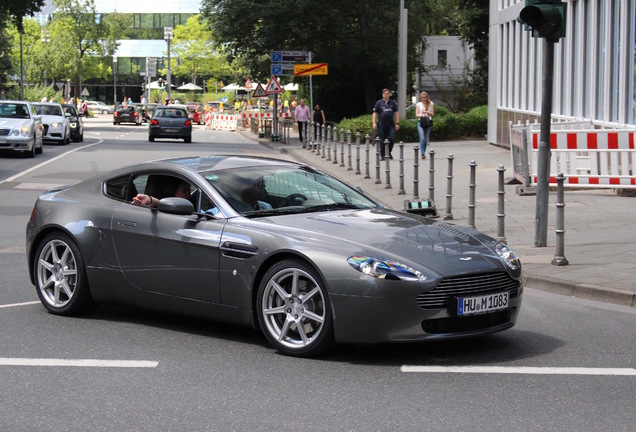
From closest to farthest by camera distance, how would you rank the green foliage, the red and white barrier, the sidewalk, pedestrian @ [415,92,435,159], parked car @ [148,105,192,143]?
the sidewalk
the red and white barrier
pedestrian @ [415,92,435,159]
the green foliage
parked car @ [148,105,192,143]

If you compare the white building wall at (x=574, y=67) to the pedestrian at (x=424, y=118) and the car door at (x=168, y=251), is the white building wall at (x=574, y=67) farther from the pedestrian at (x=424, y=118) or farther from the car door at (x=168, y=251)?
the car door at (x=168, y=251)

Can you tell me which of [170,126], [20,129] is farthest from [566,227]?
[170,126]

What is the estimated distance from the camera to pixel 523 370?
22.0 ft

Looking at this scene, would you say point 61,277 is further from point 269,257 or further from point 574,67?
point 574,67

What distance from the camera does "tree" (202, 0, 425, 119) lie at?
49.3 m

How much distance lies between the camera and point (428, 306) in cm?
675

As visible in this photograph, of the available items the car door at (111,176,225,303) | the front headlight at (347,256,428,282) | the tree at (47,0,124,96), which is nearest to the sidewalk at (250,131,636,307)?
the front headlight at (347,256,428,282)

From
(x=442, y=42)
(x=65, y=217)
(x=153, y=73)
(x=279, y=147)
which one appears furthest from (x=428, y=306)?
(x=153, y=73)

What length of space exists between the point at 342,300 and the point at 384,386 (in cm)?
70

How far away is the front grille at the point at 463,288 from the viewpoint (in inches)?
266

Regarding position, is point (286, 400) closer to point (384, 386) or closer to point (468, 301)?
point (384, 386)

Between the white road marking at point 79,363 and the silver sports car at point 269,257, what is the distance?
793 millimetres

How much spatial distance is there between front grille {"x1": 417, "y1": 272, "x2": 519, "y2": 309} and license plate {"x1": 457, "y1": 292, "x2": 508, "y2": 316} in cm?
3

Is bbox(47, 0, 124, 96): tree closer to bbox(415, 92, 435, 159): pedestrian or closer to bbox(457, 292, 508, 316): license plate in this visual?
bbox(415, 92, 435, 159): pedestrian
